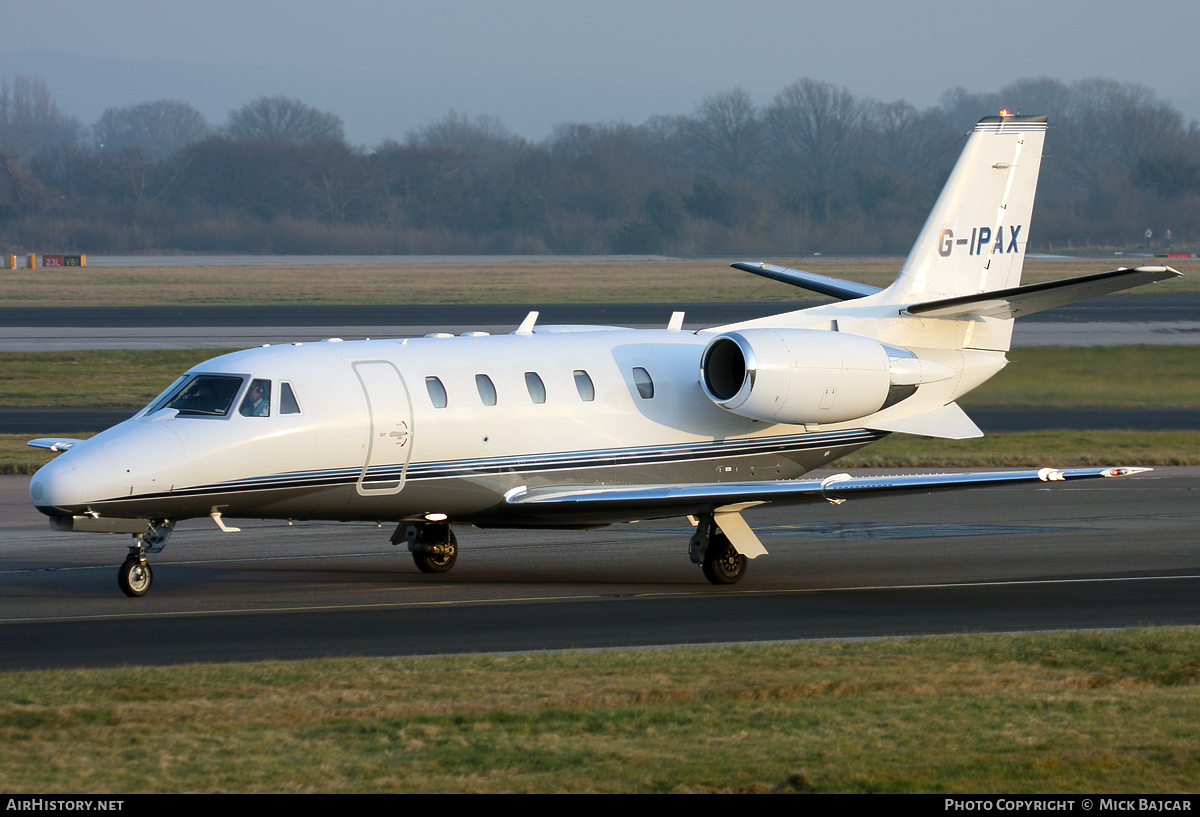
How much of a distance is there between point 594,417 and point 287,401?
407cm

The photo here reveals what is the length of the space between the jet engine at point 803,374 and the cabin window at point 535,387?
2279mm

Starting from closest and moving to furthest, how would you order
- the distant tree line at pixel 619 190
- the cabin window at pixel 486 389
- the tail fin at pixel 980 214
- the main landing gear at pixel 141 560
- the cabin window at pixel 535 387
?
the main landing gear at pixel 141 560
the cabin window at pixel 486 389
the cabin window at pixel 535 387
the tail fin at pixel 980 214
the distant tree line at pixel 619 190

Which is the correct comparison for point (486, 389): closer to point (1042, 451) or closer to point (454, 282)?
point (1042, 451)

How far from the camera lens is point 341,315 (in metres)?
65.3

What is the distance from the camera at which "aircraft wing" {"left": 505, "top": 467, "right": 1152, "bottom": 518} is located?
1661cm

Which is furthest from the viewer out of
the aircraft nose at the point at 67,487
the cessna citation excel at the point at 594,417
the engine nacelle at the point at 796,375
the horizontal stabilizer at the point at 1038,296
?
the engine nacelle at the point at 796,375

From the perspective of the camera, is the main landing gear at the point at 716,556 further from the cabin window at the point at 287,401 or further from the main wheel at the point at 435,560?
the cabin window at the point at 287,401

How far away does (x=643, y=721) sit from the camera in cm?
1027

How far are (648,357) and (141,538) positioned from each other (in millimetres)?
7001

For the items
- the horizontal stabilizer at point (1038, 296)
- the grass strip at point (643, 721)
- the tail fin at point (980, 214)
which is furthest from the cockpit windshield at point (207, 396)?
the tail fin at point (980, 214)

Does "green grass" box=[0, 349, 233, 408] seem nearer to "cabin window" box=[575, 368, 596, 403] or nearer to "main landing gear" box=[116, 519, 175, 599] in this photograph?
"main landing gear" box=[116, 519, 175, 599]

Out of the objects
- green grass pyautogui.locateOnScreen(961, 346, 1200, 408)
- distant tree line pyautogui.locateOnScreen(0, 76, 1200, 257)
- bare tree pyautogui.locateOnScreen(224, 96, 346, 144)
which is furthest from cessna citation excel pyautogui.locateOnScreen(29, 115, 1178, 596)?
bare tree pyautogui.locateOnScreen(224, 96, 346, 144)

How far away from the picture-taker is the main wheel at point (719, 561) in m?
18.1

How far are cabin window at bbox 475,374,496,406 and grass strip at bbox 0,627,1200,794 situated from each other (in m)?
5.21
